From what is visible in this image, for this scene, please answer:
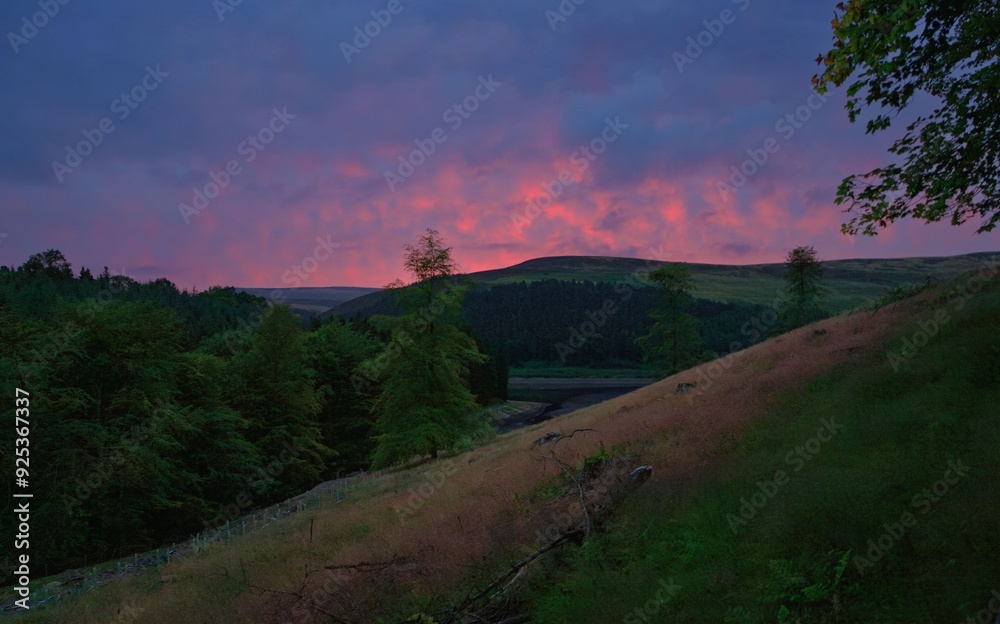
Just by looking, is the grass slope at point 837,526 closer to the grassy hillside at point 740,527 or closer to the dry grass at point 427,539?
the grassy hillside at point 740,527

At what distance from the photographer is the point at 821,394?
35.0ft

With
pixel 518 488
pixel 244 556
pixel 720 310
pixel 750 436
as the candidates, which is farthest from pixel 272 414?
pixel 720 310

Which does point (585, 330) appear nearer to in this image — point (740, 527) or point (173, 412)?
point (173, 412)

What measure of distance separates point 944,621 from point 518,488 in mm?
7794

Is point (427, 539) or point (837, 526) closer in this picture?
point (837, 526)

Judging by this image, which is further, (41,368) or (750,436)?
(41,368)

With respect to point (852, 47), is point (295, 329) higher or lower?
lower

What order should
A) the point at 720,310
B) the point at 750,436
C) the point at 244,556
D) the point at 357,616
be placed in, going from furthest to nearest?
the point at 720,310 → the point at 244,556 → the point at 750,436 → the point at 357,616

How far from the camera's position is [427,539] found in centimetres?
986

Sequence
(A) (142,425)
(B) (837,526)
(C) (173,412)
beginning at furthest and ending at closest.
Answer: (C) (173,412) < (A) (142,425) < (B) (837,526)

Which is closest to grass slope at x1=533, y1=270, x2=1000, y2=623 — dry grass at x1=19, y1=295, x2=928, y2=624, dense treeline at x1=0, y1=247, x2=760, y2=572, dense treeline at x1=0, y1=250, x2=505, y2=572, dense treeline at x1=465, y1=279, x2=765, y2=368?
dry grass at x1=19, y1=295, x2=928, y2=624

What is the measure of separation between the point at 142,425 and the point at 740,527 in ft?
98.5

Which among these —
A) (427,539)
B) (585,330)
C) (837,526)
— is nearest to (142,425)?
(427,539)

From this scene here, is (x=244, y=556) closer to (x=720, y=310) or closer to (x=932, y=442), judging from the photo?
(x=932, y=442)
